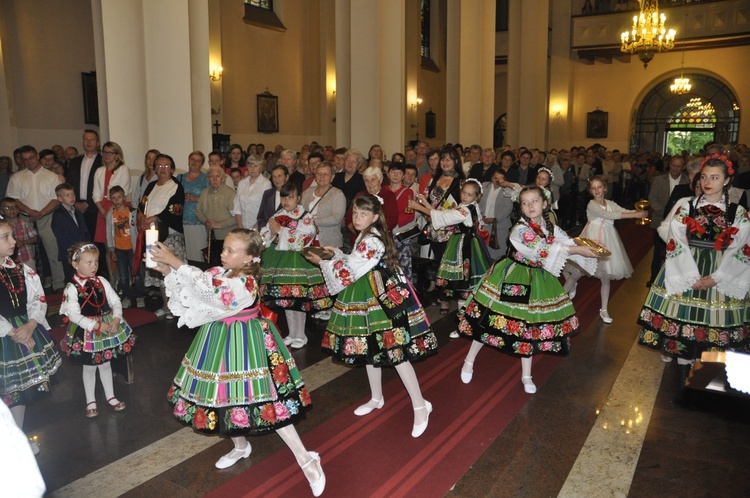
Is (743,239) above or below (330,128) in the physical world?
below

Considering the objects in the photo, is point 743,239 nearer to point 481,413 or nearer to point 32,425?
point 481,413

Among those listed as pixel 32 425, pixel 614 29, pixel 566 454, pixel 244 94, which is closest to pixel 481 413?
pixel 566 454

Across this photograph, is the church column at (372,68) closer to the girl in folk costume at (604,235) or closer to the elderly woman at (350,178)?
the elderly woman at (350,178)

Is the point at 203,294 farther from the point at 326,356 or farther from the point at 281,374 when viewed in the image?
the point at 326,356

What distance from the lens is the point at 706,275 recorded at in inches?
191

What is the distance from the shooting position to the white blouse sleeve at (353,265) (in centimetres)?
415

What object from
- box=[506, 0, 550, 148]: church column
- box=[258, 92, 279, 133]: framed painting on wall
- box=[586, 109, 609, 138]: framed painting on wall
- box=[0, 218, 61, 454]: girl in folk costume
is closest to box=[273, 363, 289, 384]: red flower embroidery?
box=[0, 218, 61, 454]: girl in folk costume

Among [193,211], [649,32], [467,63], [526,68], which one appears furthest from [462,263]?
[649,32]

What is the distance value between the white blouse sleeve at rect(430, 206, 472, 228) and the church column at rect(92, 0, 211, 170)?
413cm

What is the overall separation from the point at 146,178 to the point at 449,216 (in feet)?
12.8

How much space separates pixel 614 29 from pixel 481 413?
2239cm

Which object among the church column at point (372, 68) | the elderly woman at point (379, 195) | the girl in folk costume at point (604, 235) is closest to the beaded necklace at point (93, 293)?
the elderly woman at point (379, 195)

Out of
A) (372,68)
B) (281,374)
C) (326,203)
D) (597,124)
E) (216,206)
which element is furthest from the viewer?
(597,124)

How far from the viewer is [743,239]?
4773 mm
